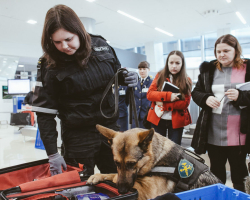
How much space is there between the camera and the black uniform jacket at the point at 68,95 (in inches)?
50.4

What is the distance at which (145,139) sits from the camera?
1.14 meters

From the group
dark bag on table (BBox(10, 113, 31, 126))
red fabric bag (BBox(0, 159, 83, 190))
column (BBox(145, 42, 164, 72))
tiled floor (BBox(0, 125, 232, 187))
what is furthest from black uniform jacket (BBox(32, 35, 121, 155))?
column (BBox(145, 42, 164, 72))

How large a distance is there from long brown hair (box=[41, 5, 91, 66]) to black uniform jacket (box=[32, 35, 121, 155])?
52 millimetres

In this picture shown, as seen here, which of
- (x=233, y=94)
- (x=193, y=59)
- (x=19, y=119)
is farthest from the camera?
(x=193, y=59)

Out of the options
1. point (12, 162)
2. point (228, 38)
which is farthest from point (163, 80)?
point (12, 162)

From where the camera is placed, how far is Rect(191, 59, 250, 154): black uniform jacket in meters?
1.65

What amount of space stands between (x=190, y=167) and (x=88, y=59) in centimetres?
93

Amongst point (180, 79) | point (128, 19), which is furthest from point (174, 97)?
point (128, 19)

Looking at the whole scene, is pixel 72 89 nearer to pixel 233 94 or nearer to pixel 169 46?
pixel 233 94

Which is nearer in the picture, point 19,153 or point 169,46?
point 19,153

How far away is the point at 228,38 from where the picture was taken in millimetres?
1764

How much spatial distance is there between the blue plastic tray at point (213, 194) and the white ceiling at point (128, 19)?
6748 millimetres

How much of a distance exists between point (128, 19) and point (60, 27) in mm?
7901

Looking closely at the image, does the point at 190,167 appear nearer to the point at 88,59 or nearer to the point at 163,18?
the point at 88,59
